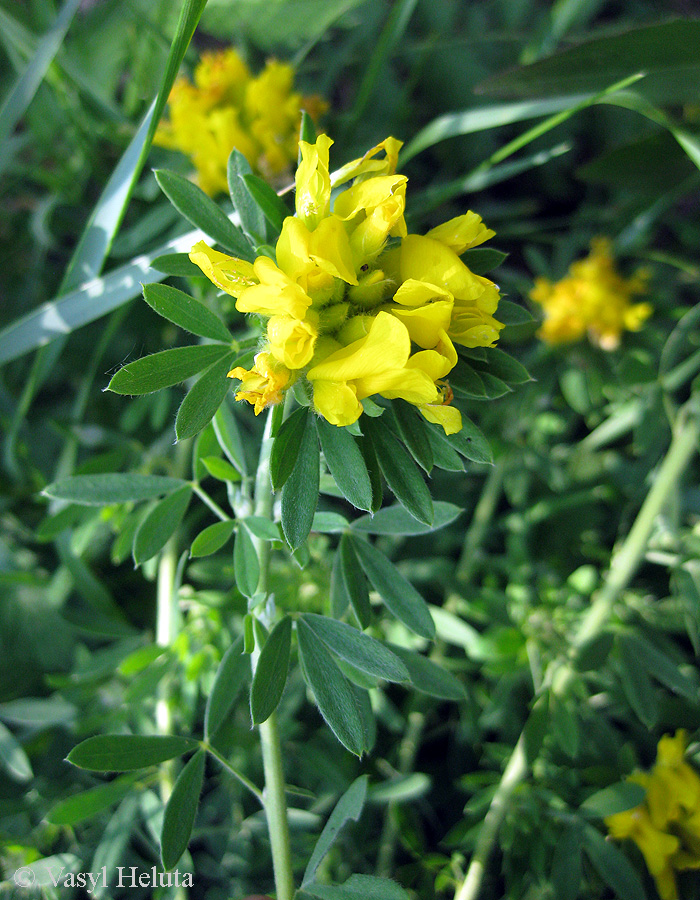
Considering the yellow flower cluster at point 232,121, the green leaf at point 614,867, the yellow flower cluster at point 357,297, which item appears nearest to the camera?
the yellow flower cluster at point 357,297

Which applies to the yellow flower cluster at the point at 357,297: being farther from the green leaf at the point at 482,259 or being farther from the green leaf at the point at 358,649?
the green leaf at the point at 358,649

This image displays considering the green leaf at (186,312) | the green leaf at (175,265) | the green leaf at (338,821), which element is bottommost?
the green leaf at (338,821)

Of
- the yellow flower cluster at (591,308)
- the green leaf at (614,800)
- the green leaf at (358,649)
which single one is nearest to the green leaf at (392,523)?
the green leaf at (358,649)

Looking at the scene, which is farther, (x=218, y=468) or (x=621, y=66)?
(x=621, y=66)

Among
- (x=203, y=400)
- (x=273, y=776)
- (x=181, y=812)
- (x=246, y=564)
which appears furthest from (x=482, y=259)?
(x=181, y=812)

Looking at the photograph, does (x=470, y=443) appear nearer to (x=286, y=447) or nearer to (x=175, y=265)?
(x=286, y=447)

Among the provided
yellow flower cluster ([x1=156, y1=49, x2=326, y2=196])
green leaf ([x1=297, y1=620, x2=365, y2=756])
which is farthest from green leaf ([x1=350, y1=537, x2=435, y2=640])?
yellow flower cluster ([x1=156, y1=49, x2=326, y2=196])
